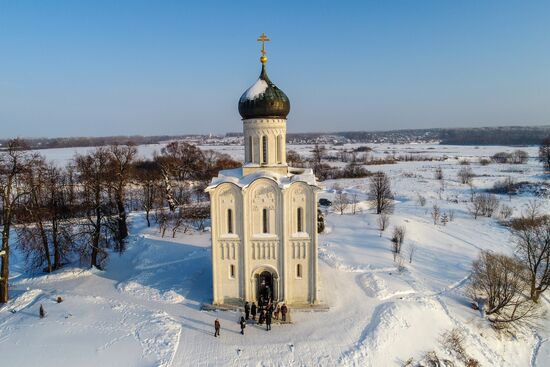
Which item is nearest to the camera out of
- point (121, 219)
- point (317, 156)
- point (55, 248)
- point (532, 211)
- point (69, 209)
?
point (55, 248)

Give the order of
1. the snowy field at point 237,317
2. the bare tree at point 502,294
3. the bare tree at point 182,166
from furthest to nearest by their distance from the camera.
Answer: the bare tree at point 182,166 < the bare tree at point 502,294 < the snowy field at point 237,317

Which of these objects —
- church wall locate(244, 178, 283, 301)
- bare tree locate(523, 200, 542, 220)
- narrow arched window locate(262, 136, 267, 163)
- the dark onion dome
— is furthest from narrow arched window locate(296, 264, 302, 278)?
A: bare tree locate(523, 200, 542, 220)

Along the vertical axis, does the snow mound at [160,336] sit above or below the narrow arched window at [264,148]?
below

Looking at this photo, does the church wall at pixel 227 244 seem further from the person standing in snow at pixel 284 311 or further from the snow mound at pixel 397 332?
the snow mound at pixel 397 332

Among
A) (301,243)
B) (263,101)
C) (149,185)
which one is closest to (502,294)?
(301,243)

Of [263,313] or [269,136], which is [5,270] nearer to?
[263,313]

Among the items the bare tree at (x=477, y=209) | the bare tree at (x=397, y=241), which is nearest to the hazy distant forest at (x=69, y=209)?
the bare tree at (x=397, y=241)

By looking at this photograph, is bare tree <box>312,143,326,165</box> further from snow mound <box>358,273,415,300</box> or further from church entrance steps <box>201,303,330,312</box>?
church entrance steps <box>201,303,330,312</box>

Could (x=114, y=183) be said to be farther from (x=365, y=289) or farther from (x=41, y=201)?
(x=365, y=289)
